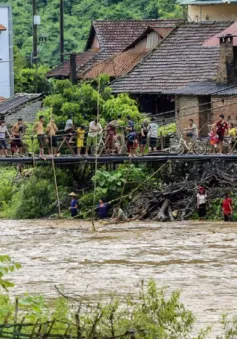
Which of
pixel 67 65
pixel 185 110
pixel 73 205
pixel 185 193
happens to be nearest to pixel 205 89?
pixel 185 110

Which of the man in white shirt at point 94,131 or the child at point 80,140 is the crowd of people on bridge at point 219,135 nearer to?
the man in white shirt at point 94,131

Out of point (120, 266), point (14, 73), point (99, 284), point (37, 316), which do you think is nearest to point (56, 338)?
point (37, 316)

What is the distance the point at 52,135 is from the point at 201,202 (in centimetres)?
396

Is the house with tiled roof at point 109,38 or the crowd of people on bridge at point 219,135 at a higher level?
the house with tiled roof at point 109,38

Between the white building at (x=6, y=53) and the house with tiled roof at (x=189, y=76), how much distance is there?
48.5ft

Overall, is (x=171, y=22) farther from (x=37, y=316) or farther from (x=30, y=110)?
(x=37, y=316)

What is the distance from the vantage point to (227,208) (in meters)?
33.2

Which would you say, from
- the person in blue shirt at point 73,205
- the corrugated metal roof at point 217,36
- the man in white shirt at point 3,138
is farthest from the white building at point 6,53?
the man in white shirt at point 3,138

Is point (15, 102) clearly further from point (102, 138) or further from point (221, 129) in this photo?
point (221, 129)

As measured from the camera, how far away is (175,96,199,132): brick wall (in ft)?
137

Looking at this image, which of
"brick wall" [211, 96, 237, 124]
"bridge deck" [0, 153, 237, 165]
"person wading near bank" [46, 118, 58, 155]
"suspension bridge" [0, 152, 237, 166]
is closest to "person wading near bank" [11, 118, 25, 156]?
"suspension bridge" [0, 152, 237, 166]

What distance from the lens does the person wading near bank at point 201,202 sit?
33531mm

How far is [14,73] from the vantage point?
6319cm

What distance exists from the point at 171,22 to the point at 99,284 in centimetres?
3008
